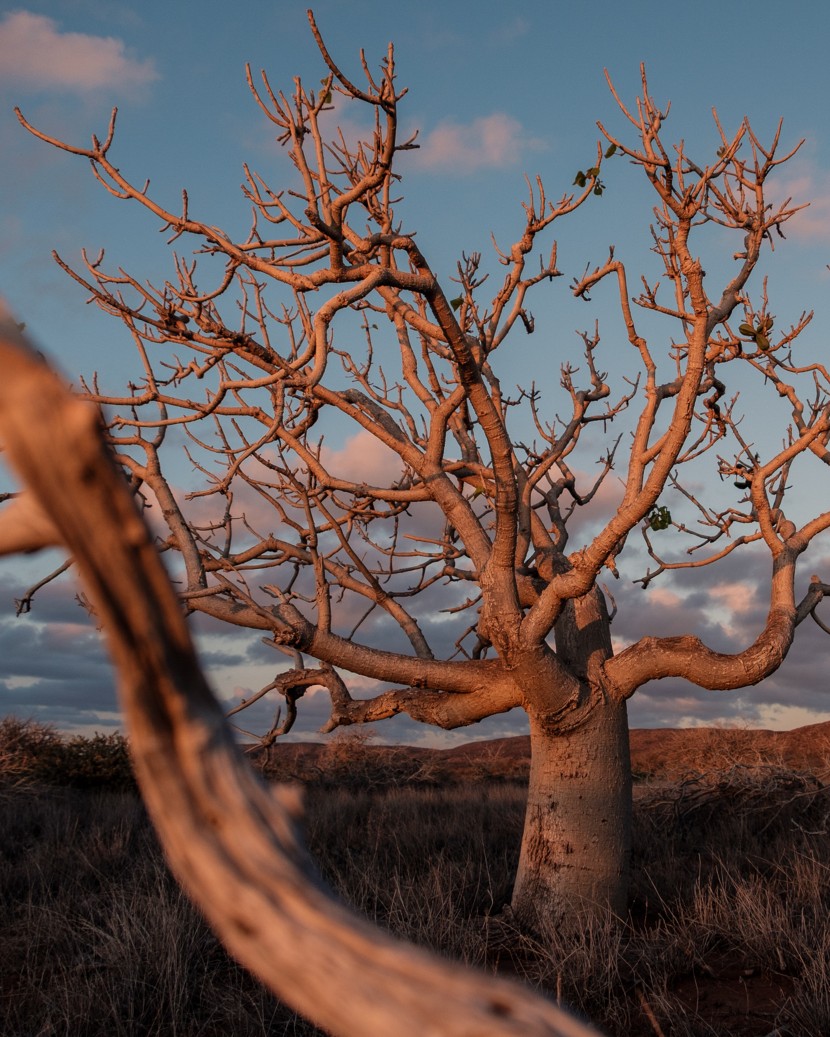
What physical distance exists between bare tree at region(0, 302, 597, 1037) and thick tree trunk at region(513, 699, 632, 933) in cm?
601

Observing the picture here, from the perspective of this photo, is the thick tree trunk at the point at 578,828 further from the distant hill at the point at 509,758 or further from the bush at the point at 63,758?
the bush at the point at 63,758

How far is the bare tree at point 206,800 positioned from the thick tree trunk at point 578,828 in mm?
6009

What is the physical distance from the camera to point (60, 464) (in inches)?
37.8

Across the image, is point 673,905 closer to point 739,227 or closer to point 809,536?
point 809,536

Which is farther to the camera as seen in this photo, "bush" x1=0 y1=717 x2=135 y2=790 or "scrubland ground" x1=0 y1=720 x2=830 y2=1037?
"bush" x1=0 y1=717 x2=135 y2=790

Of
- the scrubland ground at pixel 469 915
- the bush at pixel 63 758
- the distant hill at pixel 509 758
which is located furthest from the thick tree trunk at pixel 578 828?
the bush at pixel 63 758

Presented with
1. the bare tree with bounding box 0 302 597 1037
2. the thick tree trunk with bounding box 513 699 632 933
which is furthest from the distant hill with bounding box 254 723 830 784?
the bare tree with bounding box 0 302 597 1037

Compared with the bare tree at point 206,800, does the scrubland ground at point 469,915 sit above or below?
below

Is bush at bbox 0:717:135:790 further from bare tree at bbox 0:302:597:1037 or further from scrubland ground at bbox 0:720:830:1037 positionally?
bare tree at bbox 0:302:597:1037

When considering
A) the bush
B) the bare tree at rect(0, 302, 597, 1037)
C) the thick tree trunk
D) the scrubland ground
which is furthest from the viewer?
the bush

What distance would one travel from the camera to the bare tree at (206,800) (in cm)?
96

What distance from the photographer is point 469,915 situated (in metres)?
7.05

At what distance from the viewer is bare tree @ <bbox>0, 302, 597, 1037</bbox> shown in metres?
0.96

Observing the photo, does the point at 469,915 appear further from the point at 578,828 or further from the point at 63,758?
the point at 63,758
